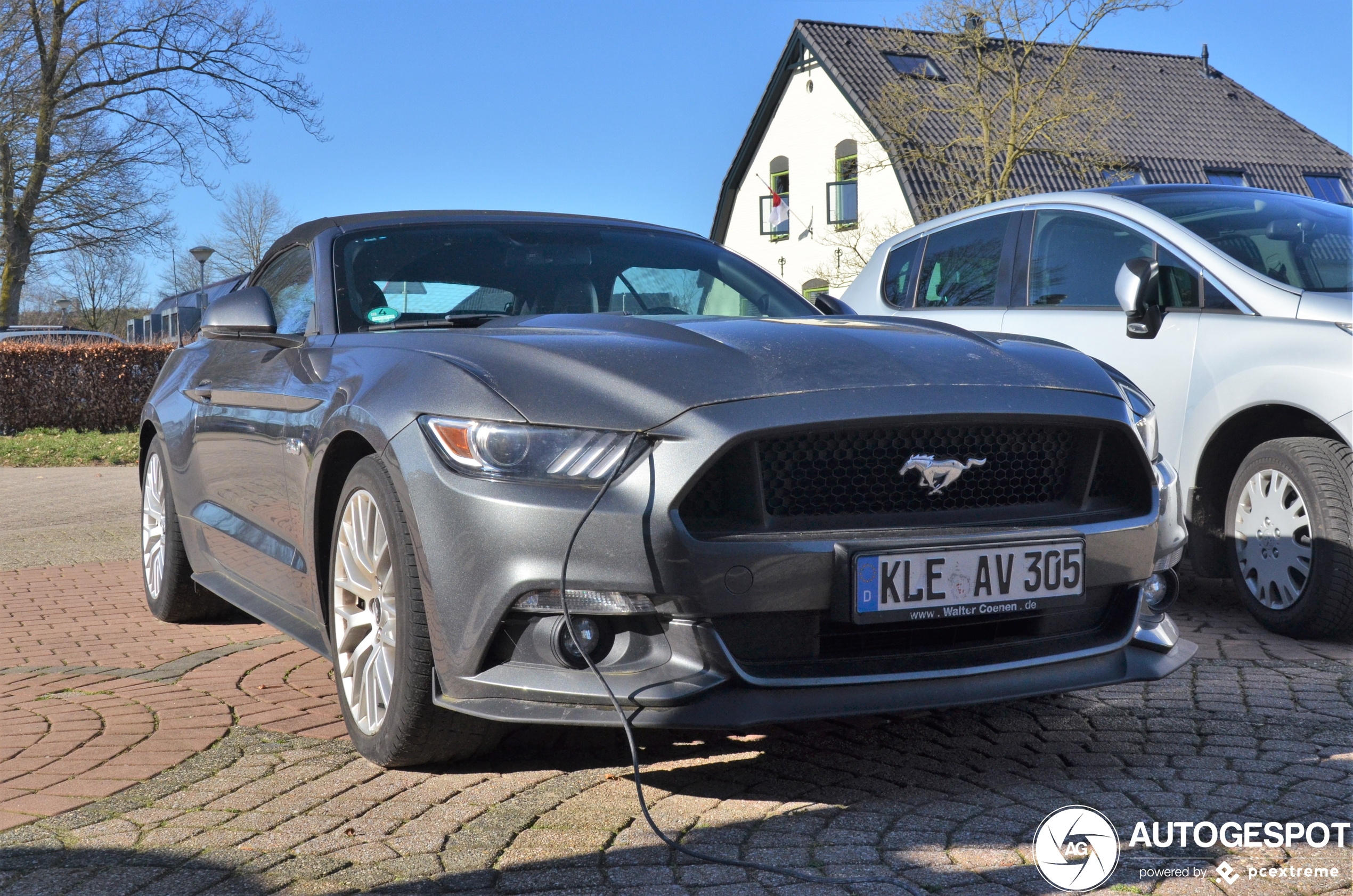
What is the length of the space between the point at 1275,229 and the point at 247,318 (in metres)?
4.02

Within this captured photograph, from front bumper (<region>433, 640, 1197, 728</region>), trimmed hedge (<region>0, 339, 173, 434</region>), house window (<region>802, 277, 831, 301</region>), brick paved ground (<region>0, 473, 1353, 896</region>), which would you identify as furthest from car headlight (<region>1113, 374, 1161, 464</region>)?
house window (<region>802, 277, 831, 301</region>)

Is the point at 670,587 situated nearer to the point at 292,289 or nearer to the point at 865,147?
the point at 292,289

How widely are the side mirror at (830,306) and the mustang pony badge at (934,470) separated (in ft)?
4.97

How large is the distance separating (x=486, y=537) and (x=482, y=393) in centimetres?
33

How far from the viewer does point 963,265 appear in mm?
6859

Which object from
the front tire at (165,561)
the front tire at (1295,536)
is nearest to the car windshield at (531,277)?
the front tire at (165,561)

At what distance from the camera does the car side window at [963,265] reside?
6625mm

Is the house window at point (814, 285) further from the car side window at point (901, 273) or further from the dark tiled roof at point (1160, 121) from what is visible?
the car side window at point (901, 273)

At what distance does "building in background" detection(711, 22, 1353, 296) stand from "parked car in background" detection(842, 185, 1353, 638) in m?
26.0

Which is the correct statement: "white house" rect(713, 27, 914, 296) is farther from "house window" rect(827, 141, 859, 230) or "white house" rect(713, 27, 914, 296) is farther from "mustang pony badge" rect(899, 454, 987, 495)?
"mustang pony badge" rect(899, 454, 987, 495)

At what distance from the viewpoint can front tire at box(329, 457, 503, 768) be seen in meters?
3.14

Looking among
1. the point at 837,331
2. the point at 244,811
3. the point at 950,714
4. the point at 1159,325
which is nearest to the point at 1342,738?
the point at 950,714

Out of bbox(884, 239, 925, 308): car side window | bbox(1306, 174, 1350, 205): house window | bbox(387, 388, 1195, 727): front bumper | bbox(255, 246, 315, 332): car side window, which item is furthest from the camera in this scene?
bbox(1306, 174, 1350, 205): house window

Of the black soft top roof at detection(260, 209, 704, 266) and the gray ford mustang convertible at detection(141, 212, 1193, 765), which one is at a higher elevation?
the black soft top roof at detection(260, 209, 704, 266)
